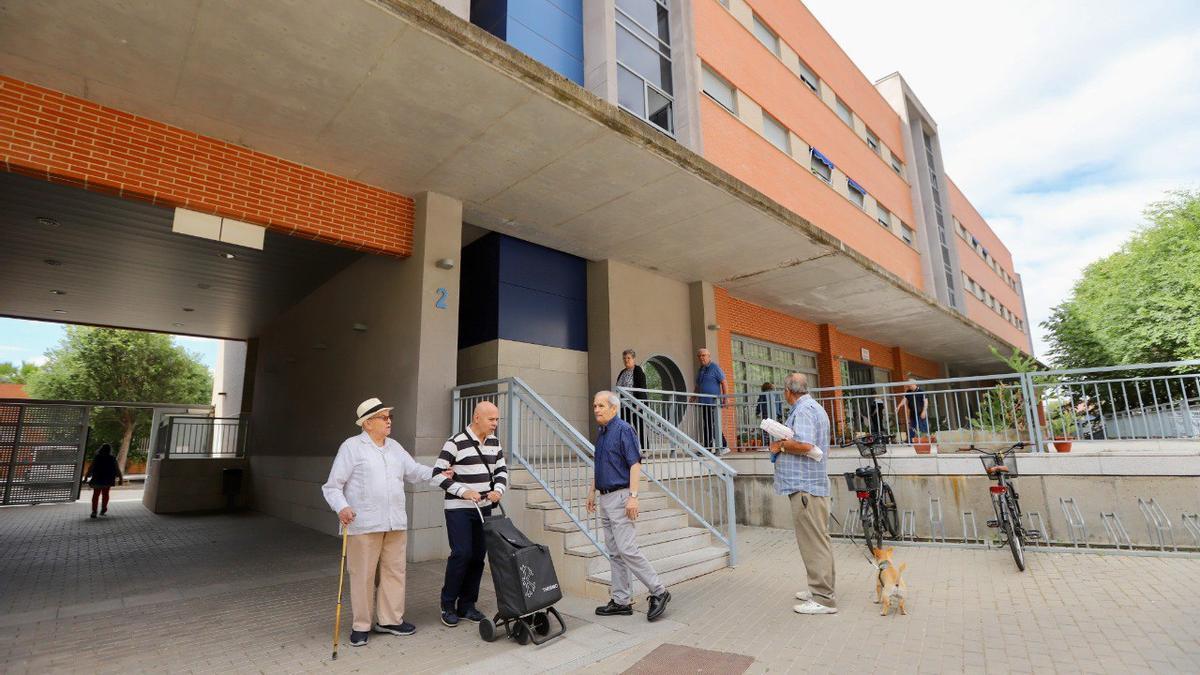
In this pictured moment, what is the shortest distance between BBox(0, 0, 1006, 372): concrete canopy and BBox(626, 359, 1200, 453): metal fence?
281 centimetres

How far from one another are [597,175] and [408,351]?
3420 millimetres

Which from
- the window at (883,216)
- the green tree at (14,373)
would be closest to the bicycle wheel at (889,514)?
the window at (883,216)

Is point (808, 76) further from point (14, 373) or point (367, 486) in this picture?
point (14, 373)

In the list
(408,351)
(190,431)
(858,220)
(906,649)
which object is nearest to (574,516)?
(906,649)

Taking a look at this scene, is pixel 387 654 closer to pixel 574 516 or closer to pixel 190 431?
pixel 574 516

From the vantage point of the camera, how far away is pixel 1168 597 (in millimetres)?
4586

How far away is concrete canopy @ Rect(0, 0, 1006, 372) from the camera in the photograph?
469 cm

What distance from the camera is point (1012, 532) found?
18.8 ft

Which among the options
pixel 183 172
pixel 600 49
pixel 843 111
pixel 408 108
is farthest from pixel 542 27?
pixel 843 111

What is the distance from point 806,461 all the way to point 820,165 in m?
12.0

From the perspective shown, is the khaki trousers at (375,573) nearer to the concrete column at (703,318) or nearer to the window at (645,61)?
the window at (645,61)

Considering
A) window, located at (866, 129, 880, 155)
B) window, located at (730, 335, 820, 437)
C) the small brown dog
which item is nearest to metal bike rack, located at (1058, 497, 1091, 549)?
the small brown dog

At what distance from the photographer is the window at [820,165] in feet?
46.9

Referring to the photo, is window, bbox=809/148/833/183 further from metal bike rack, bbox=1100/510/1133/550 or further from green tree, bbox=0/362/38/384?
green tree, bbox=0/362/38/384
